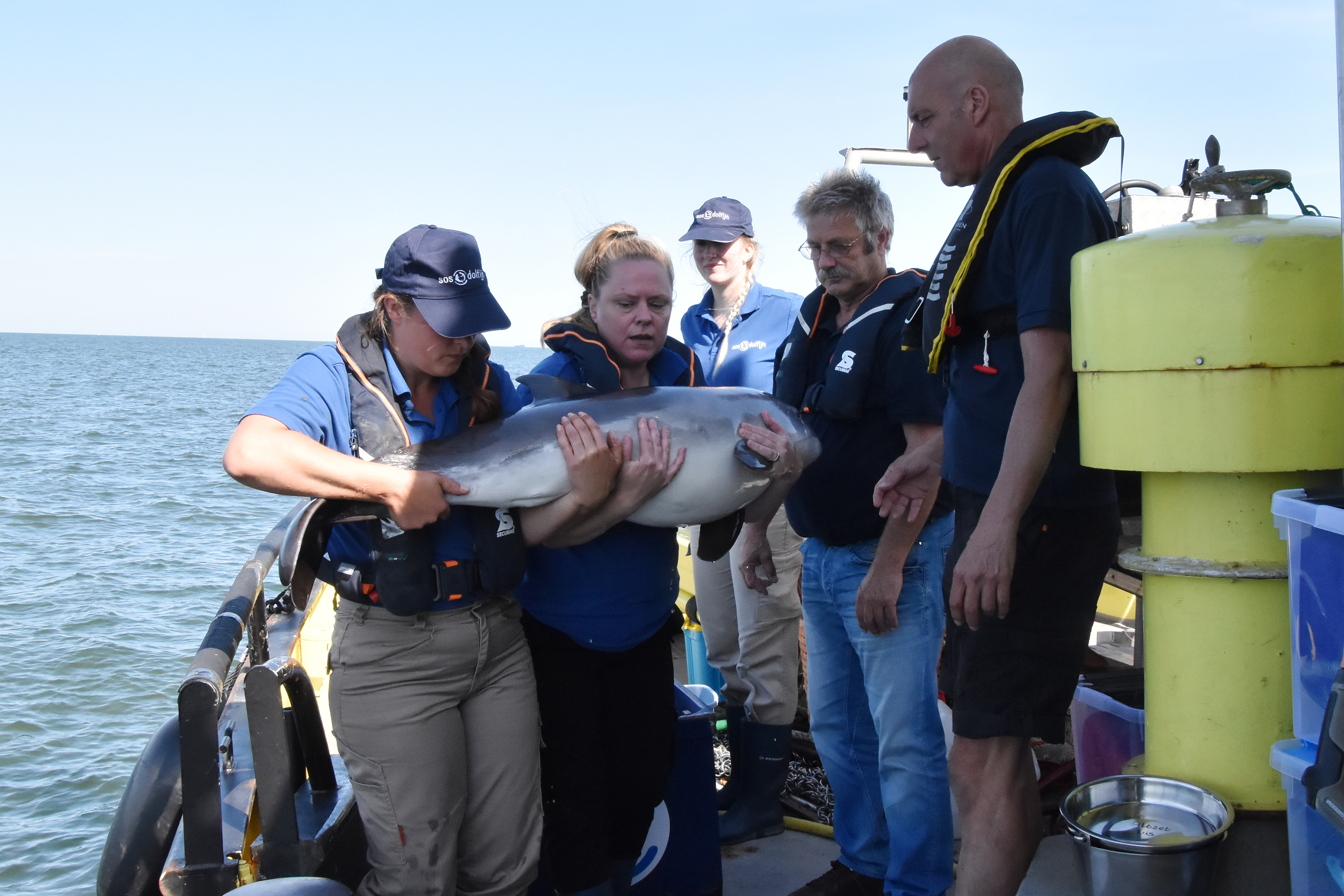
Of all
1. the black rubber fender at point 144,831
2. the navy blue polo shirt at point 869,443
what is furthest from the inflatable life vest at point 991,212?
the black rubber fender at point 144,831

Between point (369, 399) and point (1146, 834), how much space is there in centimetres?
201

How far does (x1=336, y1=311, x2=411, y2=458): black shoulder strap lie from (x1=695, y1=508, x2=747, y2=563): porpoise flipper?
3.28 ft

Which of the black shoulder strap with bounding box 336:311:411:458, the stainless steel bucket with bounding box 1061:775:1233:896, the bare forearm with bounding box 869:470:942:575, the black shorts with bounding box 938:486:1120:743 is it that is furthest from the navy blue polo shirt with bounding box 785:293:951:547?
the stainless steel bucket with bounding box 1061:775:1233:896

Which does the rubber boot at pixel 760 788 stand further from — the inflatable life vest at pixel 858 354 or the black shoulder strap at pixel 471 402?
the black shoulder strap at pixel 471 402

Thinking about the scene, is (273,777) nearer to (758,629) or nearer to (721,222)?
(758,629)

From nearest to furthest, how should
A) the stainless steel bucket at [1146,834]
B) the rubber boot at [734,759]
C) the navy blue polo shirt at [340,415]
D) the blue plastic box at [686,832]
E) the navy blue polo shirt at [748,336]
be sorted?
1. the stainless steel bucket at [1146,834]
2. the navy blue polo shirt at [340,415]
3. the blue plastic box at [686,832]
4. the rubber boot at [734,759]
5. the navy blue polo shirt at [748,336]

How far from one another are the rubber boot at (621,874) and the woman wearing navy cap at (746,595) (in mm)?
755

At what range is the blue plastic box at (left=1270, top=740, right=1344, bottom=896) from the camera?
1.60 meters

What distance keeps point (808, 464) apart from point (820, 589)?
549 millimetres

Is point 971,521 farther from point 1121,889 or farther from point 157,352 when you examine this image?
point 157,352

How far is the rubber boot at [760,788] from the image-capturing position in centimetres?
389

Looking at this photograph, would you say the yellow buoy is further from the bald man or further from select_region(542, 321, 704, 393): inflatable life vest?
select_region(542, 321, 704, 393): inflatable life vest

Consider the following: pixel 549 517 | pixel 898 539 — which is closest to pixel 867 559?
pixel 898 539

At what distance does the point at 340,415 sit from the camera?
257 centimetres
